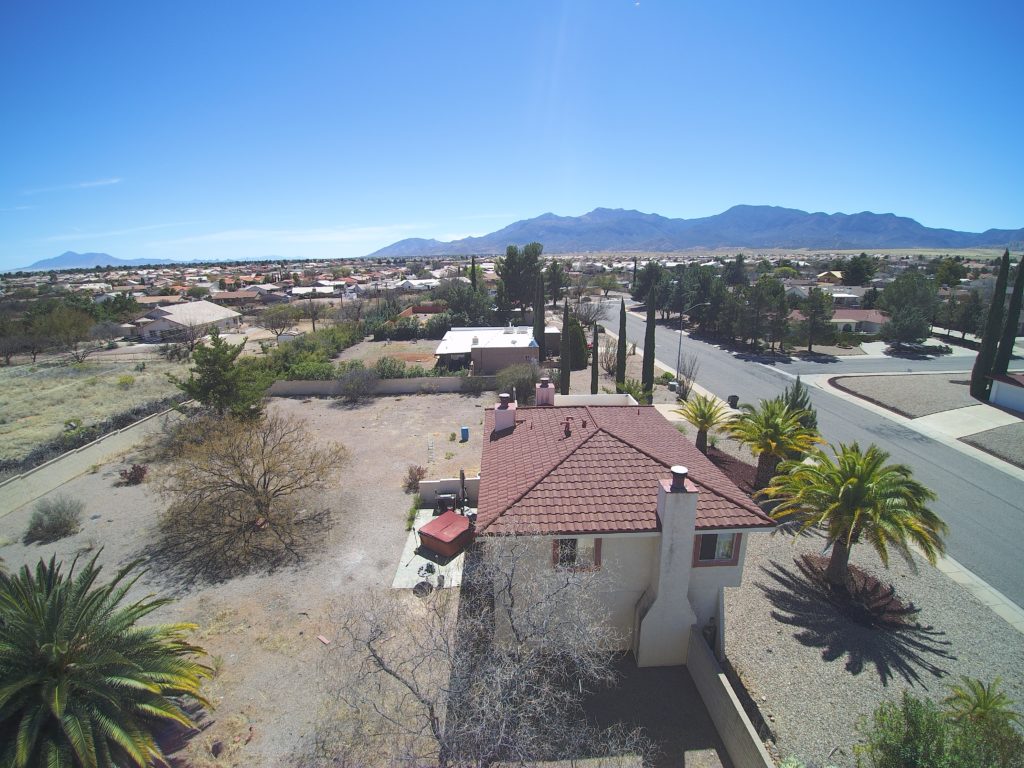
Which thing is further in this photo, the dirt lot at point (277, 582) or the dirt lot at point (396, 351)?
the dirt lot at point (396, 351)

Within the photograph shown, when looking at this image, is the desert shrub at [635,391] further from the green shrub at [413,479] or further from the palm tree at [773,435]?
the green shrub at [413,479]

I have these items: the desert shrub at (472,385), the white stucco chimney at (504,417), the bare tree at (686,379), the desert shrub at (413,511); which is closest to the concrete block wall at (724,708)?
the white stucco chimney at (504,417)

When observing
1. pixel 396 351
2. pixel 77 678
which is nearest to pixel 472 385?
pixel 396 351

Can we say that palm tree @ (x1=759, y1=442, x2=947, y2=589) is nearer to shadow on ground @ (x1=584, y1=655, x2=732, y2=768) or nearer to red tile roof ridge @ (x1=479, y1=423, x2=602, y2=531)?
shadow on ground @ (x1=584, y1=655, x2=732, y2=768)

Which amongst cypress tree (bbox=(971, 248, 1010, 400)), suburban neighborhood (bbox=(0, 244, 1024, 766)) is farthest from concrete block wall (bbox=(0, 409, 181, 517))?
cypress tree (bbox=(971, 248, 1010, 400))

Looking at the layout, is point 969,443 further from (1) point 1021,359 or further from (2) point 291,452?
(2) point 291,452

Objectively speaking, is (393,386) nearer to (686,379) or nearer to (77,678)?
(686,379)
